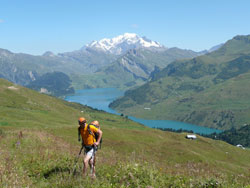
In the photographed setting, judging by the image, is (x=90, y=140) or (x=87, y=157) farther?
(x=90, y=140)

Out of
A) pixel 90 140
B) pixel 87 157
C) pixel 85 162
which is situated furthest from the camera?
pixel 90 140

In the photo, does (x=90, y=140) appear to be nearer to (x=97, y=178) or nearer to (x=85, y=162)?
(x=85, y=162)

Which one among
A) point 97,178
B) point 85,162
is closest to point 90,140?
point 85,162

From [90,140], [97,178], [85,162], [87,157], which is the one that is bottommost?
[97,178]

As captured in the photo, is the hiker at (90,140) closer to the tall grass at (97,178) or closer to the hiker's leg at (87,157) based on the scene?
the hiker's leg at (87,157)

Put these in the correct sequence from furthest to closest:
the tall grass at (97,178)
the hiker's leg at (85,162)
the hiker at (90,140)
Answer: the hiker at (90,140), the hiker's leg at (85,162), the tall grass at (97,178)

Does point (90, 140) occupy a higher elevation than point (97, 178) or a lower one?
higher

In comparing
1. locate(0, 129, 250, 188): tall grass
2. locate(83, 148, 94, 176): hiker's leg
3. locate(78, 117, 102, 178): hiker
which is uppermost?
locate(78, 117, 102, 178): hiker

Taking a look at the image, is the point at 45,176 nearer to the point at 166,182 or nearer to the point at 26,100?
the point at 166,182

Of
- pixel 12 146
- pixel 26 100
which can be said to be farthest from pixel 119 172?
pixel 26 100

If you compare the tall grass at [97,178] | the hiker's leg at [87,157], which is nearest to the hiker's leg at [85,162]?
the hiker's leg at [87,157]

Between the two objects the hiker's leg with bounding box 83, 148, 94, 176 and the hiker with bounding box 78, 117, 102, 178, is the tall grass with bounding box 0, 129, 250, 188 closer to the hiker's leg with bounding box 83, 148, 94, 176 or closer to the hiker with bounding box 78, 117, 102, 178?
the hiker's leg with bounding box 83, 148, 94, 176

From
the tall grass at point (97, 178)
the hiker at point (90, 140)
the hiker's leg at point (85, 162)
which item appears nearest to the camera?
the tall grass at point (97, 178)

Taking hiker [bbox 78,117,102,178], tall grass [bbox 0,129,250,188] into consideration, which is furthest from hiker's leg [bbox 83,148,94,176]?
tall grass [bbox 0,129,250,188]
